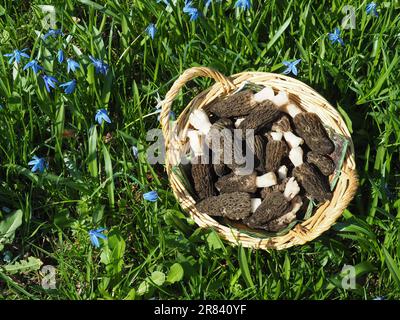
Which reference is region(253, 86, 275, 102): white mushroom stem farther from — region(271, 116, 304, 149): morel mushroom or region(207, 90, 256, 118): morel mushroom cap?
region(271, 116, 304, 149): morel mushroom

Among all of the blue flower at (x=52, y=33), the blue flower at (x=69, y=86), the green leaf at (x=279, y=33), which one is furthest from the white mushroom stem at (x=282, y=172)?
the blue flower at (x=52, y=33)

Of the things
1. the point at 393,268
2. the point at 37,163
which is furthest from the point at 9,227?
the point at 393,268

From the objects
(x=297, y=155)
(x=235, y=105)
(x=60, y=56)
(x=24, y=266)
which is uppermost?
(x=60, y=56)

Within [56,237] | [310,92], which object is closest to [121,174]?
[56,237]

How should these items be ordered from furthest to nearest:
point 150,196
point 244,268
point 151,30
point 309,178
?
1. point 151,30
2. point 309,178
3. point 150,196
4. point 244,268

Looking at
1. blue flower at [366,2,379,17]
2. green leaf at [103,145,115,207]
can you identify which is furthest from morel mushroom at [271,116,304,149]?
green leaf at [103,145,115,207]

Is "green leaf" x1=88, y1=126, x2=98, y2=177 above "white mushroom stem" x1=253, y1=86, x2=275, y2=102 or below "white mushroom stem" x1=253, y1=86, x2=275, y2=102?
below

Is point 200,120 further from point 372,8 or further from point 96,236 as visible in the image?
point 372,8
